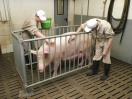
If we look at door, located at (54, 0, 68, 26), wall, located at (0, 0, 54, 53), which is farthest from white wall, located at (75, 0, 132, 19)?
wall, located at (0, 0, 54, 53)

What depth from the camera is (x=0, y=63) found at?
3324 mm

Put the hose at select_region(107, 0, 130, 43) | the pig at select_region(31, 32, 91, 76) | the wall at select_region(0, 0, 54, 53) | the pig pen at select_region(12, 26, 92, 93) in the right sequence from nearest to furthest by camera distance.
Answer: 1. the pig pen at select_region(12, 26, 92, 93)
2. the pig at select_region(31, 32, 91, 76)
3. the hose at select_region(107, 0, 130, 43)
4. the wall at select_region(0, 0, 54, 53)

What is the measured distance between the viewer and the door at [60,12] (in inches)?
177

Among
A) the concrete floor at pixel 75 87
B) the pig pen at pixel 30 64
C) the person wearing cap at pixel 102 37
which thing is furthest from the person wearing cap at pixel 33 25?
the person wearing cap at pixel 102 37

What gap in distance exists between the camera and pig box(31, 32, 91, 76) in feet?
7.55

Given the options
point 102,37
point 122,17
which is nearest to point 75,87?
point 102,37

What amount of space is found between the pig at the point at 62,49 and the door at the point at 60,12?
6.69 feet

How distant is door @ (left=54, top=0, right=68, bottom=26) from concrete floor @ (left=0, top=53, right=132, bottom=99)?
2.36 m

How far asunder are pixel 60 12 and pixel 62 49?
2.45m

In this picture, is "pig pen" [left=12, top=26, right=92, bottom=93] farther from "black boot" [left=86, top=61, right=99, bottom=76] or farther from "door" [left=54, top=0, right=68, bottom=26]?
"door" [left=54, top=0, right=68, bottom=26]

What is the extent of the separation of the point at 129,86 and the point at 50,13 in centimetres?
324

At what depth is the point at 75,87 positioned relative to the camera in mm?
2385

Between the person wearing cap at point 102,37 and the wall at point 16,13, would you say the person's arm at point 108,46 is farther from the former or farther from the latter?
the wall at point 16,13

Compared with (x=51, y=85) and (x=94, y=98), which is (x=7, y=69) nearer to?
(x=51, y=85)
